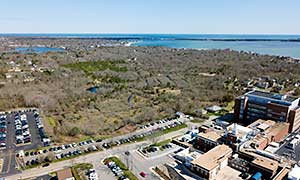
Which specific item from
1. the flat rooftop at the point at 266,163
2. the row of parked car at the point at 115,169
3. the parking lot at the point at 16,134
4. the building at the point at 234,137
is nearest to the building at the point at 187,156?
the building at the point at 234,137

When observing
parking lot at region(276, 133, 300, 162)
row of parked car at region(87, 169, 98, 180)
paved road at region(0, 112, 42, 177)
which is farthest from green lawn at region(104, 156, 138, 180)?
parking lot at region(276, 133, 300, 162)

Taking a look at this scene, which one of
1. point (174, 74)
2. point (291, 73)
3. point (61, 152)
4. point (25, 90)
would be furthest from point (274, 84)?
point (25, 90)

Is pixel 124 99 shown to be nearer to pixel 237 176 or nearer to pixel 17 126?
pixel 17 126

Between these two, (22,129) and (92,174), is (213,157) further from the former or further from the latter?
(22,129)

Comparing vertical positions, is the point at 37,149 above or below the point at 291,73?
below

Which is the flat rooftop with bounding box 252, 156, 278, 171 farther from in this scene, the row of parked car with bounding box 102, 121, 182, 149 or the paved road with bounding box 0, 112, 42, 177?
the paved road with bounding box 0, 112, 42, 177

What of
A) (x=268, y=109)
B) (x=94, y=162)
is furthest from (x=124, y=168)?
(x=268, y=109)
